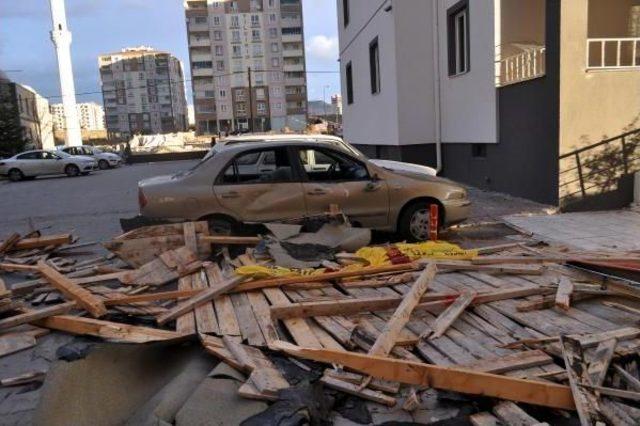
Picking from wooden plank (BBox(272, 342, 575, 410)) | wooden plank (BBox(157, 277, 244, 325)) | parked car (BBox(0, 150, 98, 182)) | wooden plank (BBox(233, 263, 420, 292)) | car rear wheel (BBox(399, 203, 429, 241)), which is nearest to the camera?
wooden plank (BBox(272, 342, 575, 410))

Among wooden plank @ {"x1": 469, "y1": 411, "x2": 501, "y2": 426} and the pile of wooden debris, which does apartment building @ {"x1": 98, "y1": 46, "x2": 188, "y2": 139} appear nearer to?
the pile of wooden debris

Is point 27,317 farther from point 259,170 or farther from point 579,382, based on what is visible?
point 579,382

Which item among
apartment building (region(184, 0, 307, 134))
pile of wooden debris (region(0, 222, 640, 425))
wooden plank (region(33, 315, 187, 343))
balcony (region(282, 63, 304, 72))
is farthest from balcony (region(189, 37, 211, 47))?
wooden plank (region(33, 315, 187, 343))

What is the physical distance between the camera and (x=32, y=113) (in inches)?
2685

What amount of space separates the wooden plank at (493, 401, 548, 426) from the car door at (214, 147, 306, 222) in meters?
4.95

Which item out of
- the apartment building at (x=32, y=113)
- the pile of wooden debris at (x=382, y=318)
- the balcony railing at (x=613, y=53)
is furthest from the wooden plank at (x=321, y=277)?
the apartment building at (x=32, y=113)

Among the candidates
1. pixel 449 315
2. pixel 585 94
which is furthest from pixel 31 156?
pixel 449 315

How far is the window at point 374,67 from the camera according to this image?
19234 millimetres

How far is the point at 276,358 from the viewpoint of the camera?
4.27 m

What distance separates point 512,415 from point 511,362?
0.59 meters

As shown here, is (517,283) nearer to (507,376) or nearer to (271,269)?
(507,376)

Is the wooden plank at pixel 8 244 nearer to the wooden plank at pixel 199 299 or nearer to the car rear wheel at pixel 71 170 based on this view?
the wooden plank at pixel 199 299

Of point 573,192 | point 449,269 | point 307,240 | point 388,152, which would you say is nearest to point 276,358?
point 449,269

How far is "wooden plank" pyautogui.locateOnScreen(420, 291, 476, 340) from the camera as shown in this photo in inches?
180
